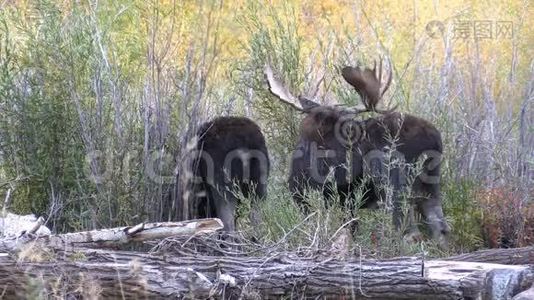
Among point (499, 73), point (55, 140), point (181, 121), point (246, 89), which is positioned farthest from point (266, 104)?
point (499, 73)

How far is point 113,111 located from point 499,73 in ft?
18.2

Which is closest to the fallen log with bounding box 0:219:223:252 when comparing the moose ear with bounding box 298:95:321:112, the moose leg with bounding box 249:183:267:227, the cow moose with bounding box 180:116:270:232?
the moose leg with bounding box 249:183:267:227

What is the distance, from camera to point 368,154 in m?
7.93

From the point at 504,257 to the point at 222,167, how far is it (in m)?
2.60

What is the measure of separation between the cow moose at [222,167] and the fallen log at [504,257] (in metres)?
2.05

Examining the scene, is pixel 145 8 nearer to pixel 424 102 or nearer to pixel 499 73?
pixel 424 102

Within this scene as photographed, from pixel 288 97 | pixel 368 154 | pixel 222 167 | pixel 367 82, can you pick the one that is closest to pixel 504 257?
pixel 368 154

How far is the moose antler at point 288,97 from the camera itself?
8.46m

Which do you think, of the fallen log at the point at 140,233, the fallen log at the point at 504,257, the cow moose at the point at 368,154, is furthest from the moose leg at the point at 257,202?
the fallen log at the point at 504,257

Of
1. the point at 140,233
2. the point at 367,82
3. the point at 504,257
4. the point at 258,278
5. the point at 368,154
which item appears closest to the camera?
the point at 258,278

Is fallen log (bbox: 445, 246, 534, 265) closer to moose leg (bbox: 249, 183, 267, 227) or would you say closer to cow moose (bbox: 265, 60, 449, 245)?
cow moose (bbox: 265, 60, 449, 245)

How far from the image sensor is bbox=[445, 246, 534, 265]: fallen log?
6.45 meters

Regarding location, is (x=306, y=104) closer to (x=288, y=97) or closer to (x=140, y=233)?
(x=288, y=97)

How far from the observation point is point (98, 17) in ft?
27.6
